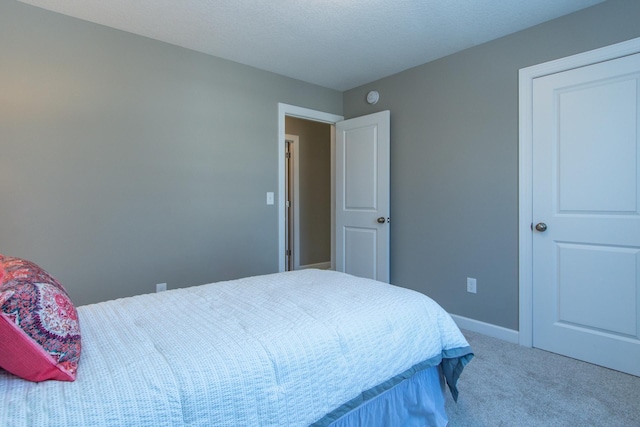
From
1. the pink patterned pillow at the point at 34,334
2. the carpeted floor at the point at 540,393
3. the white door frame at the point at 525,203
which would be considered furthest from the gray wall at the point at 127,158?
the white door frame at the point at 525,203

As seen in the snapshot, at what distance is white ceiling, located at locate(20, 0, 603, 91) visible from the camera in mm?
2160

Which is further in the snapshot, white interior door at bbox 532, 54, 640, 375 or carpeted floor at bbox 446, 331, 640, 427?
white interior door at bbox 532, 54, 640, 375

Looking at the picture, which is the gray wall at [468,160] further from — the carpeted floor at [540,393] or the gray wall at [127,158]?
the gray wall at [127,158]

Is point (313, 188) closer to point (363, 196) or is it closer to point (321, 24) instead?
point (363, 196)

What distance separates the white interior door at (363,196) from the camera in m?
3.33

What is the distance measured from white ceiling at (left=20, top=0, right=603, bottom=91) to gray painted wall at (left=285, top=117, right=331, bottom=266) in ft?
6.93

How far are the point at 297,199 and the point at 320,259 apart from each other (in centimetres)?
105

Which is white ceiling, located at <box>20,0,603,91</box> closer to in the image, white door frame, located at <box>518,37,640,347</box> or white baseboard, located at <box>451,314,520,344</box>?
white door frame, located at <box>518,37,640,347</box>

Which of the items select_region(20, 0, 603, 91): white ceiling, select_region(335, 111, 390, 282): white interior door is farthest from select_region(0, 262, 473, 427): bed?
select_region(20, 0, 603, 91): white ceiling

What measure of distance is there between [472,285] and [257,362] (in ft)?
7.73

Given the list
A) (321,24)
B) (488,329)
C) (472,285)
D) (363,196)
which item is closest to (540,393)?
(488,329)

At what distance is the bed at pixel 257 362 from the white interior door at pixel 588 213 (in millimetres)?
1282

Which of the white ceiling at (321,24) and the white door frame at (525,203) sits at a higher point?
the white ceiling at (321,24)

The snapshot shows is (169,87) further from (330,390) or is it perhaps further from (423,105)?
(330,390)
